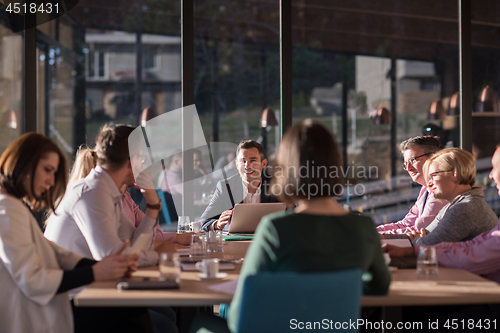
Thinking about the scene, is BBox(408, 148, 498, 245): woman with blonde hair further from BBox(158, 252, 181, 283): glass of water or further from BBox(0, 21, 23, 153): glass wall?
BBox(0, 21, 23, 153): glass wall

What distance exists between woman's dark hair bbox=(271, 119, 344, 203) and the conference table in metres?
0.41

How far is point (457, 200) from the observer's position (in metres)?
2.57

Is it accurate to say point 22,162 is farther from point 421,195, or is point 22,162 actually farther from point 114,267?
point 421,195

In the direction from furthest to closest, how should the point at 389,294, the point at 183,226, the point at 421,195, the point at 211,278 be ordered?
1. the point at 421,195
2. the point at 183,226
3. the point at 211,278
4. the point at 389,294

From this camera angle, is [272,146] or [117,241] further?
[272,146]

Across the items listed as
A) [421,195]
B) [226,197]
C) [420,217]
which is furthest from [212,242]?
[421,195]

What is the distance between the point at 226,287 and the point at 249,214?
1.37 m

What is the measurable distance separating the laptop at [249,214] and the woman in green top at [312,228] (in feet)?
4.50

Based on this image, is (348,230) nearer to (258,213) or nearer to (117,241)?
(117,241)

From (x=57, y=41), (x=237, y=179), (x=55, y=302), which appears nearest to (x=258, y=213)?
(x=237, y=179)

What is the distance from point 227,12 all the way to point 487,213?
5425mm

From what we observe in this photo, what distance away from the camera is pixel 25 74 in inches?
169

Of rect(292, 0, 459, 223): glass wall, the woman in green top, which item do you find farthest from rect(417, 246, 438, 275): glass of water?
rect(292, 0, 459, 223): glass wall

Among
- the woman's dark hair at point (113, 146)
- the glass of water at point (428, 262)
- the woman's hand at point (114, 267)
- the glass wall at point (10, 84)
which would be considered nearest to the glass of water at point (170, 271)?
the woman's hand at point (114, 267)
